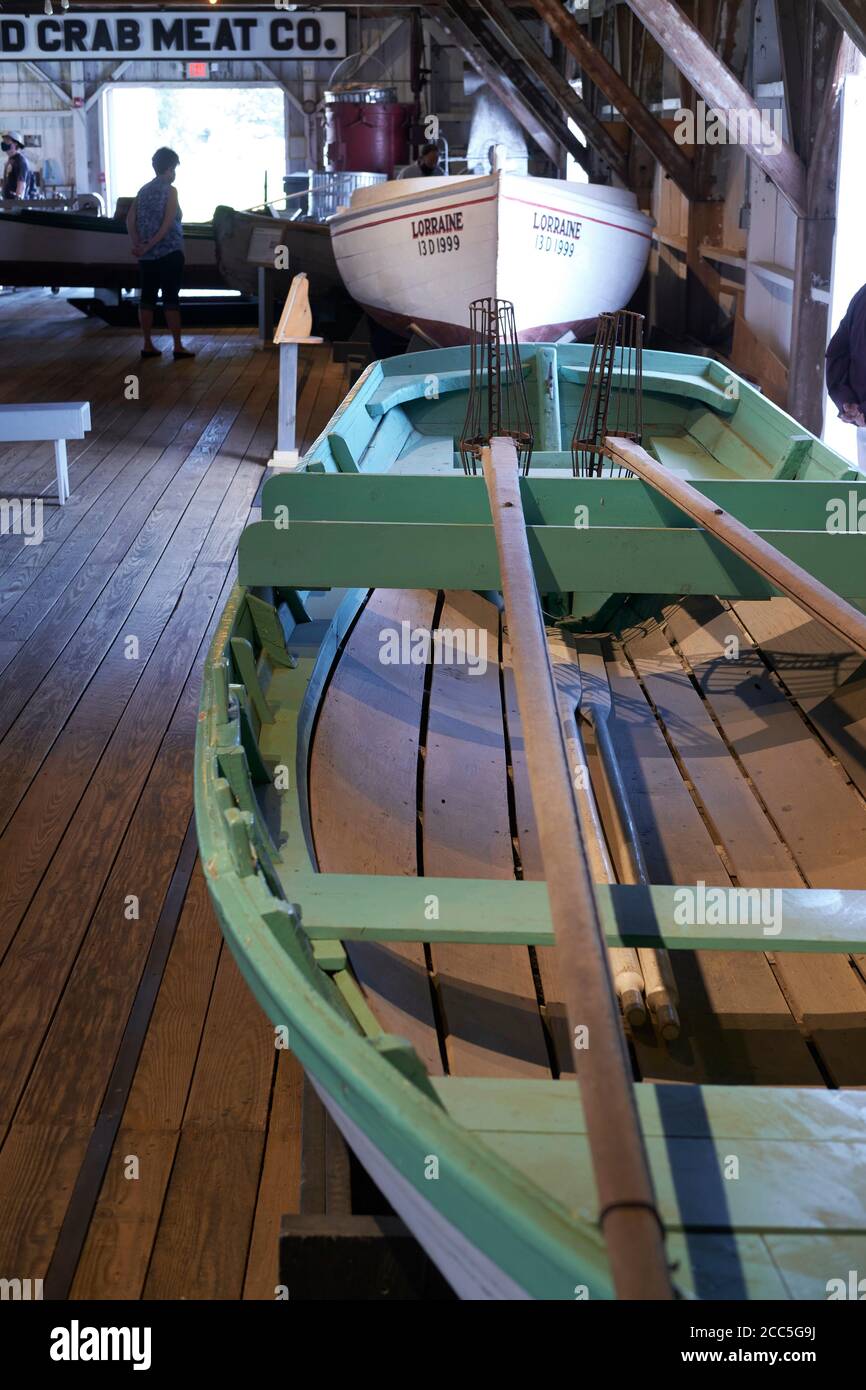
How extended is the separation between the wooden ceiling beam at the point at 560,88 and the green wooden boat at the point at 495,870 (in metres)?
8.25

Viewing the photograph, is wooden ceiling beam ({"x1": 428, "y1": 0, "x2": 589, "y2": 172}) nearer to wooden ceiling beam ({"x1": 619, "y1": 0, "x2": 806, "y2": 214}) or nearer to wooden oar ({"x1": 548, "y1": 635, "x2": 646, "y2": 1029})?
wooden ceiling beam ({"x1": 619, "y1": 0, "x2": 806, "y2": 214})

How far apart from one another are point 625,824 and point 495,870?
0.32 metres

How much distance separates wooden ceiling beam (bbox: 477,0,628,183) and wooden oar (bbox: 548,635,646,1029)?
940cm

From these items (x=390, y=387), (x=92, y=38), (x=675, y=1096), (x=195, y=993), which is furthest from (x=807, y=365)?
(x=92, y=38)

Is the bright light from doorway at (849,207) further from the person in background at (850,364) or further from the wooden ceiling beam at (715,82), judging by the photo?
the person in background at (850,364)

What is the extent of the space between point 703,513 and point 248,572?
1.02 metres

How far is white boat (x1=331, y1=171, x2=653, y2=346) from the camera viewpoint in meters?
7.74

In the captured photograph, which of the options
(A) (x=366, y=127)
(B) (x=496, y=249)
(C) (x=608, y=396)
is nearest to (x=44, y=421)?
(B) (x=496, y=249)

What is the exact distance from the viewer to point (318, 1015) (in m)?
1.61

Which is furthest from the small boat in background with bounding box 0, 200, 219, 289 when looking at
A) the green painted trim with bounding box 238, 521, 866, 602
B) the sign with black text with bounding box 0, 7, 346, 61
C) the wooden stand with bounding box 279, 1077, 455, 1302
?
the wooden stand with bounding box 279, 1077, 455, 1302

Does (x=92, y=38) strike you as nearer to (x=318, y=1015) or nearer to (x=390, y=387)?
(x=390, y=387)

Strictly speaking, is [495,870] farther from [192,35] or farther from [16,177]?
[16,177]

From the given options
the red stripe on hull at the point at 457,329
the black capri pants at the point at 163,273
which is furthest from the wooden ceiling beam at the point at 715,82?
the black capri pants at the point at 163,273

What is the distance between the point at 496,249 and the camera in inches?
302
